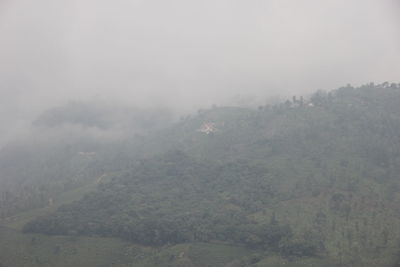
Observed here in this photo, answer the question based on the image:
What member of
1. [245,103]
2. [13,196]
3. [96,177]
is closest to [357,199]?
[96,177]

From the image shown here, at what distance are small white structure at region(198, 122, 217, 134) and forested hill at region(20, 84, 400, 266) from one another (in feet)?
29.9

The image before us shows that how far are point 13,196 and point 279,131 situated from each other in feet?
229

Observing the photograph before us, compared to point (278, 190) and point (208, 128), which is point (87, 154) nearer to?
point (208, 128)

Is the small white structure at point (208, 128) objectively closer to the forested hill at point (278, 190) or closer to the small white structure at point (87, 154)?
the forested hill at point (278, 190)

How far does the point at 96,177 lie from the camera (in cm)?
12275

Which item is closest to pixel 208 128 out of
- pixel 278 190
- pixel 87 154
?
pixel 87 154

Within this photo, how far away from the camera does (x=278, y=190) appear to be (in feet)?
294

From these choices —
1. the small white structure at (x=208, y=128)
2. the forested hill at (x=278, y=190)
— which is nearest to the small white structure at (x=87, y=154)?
the small white structure at (x=208, y=128)

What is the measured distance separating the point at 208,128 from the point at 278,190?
60496mm

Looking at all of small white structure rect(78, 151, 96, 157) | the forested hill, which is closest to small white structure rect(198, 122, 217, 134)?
the forested hill

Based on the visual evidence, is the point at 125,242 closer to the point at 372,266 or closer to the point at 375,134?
the point at 372,266

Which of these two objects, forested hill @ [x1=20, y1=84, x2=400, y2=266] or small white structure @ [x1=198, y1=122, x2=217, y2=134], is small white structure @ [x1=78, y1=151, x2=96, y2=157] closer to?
small white structure @ [x1=198, y1=122, x2=217, y2=134]

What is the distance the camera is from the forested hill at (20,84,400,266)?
71.5m

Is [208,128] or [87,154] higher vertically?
[208,128]
